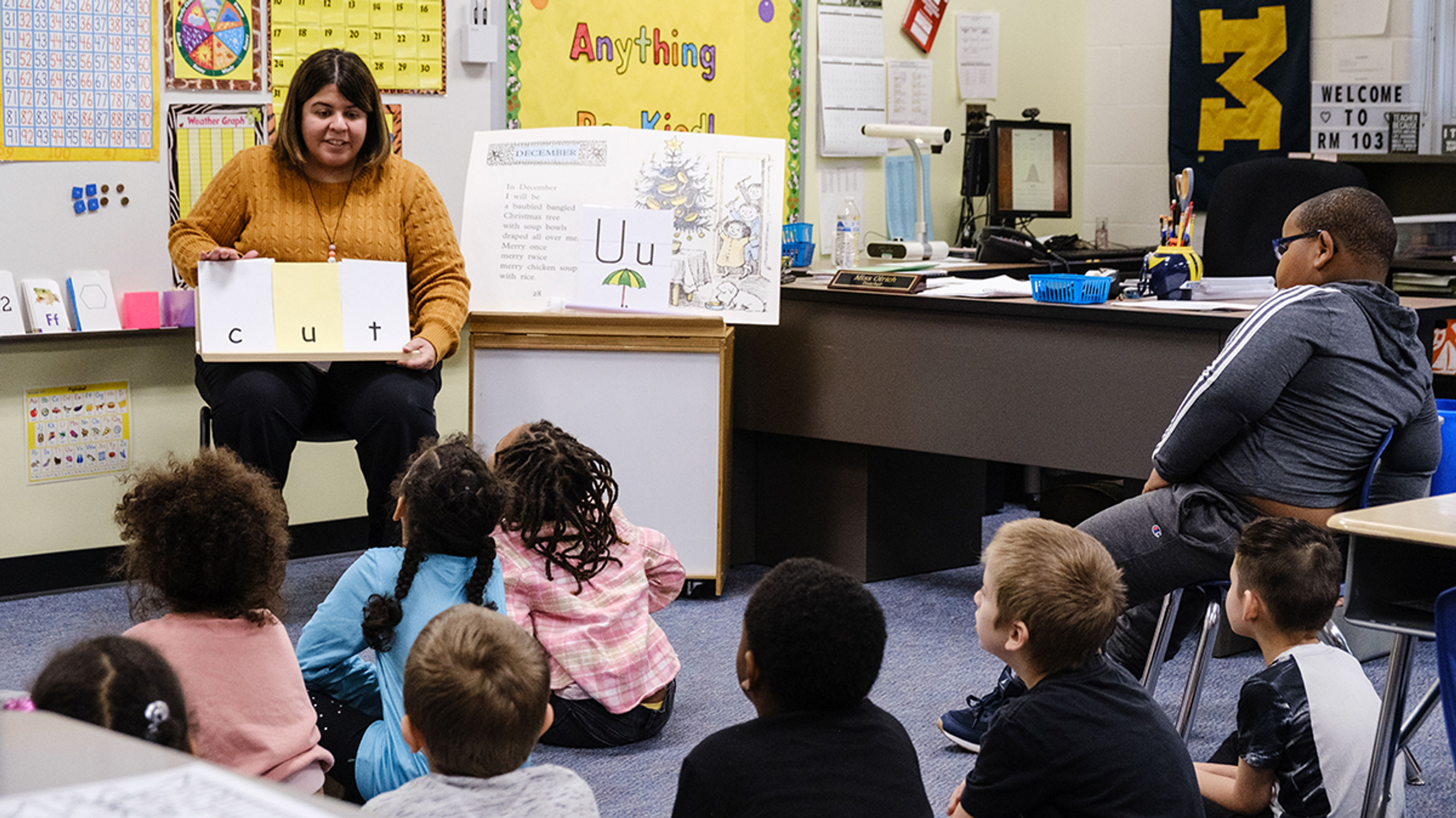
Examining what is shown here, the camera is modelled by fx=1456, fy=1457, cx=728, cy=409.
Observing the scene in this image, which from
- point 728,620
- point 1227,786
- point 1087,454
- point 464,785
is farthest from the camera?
point 728,620

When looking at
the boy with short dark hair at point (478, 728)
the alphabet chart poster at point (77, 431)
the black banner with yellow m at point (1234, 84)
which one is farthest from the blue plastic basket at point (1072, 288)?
the black banner with yellow m at point (1234, 84)

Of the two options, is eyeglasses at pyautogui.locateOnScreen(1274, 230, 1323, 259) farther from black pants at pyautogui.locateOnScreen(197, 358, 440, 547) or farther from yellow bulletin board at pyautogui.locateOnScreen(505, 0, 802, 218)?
yellow bulletin board at pyautogui.locateOnScreen(505, 0, 802, 218)

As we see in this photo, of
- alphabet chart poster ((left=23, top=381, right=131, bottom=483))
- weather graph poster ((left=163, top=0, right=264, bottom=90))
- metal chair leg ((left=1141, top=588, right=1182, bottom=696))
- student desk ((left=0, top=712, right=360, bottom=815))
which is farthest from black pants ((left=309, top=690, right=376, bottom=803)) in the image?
weather graph poster ((left=163, top=0, right=264, bottom=90))

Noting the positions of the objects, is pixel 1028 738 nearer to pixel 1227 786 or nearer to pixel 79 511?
pixel 1227 786

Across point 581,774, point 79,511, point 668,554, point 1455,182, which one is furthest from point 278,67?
point 1455,182

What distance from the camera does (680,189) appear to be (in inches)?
144

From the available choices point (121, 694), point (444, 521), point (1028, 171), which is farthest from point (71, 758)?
point (1028, 171)

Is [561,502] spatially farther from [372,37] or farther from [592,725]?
[372,37]

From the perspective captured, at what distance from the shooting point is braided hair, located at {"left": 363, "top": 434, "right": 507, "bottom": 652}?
2059 mm

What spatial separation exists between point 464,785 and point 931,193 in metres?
4.37

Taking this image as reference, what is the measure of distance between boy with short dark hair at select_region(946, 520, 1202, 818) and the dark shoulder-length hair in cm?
207

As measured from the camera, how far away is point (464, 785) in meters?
1.33

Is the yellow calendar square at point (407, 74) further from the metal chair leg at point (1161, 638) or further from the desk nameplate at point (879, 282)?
the metal chair leg at point (1161, 638)

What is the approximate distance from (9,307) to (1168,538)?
98.9 inches
